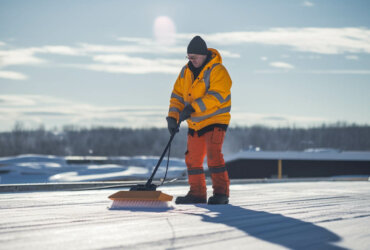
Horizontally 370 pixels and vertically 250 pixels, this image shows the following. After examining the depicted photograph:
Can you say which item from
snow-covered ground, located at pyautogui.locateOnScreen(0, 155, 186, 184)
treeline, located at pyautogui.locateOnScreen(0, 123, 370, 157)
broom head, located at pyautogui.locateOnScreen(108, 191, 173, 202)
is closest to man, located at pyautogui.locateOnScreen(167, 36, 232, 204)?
broom head, located at pyautogui.locateOnScreen(108, 191, 173, 202)

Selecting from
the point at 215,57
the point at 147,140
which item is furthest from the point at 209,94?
the point at 147,140

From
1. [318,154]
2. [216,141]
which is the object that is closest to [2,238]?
[216,141]

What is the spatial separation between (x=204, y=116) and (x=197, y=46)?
2.42 ft

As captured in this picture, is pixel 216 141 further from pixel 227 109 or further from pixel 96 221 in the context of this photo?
pixel 96 221

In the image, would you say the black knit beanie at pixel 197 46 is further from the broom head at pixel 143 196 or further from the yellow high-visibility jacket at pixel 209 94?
the broom head at pixel 143 196

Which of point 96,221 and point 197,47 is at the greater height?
point 197,47

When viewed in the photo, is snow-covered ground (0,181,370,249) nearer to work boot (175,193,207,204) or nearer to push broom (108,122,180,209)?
push broom (108,122,180,209)

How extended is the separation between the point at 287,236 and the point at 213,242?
19.4 inches

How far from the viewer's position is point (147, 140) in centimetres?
17550

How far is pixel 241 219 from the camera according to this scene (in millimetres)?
3945

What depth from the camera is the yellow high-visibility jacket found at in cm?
566

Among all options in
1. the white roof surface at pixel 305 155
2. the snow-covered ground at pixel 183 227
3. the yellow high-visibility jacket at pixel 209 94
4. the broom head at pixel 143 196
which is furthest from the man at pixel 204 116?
the white roof surface at pixel 305 155

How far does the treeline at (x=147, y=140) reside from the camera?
517ft

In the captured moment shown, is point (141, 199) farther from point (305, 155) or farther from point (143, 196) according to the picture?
point (305, 155)
